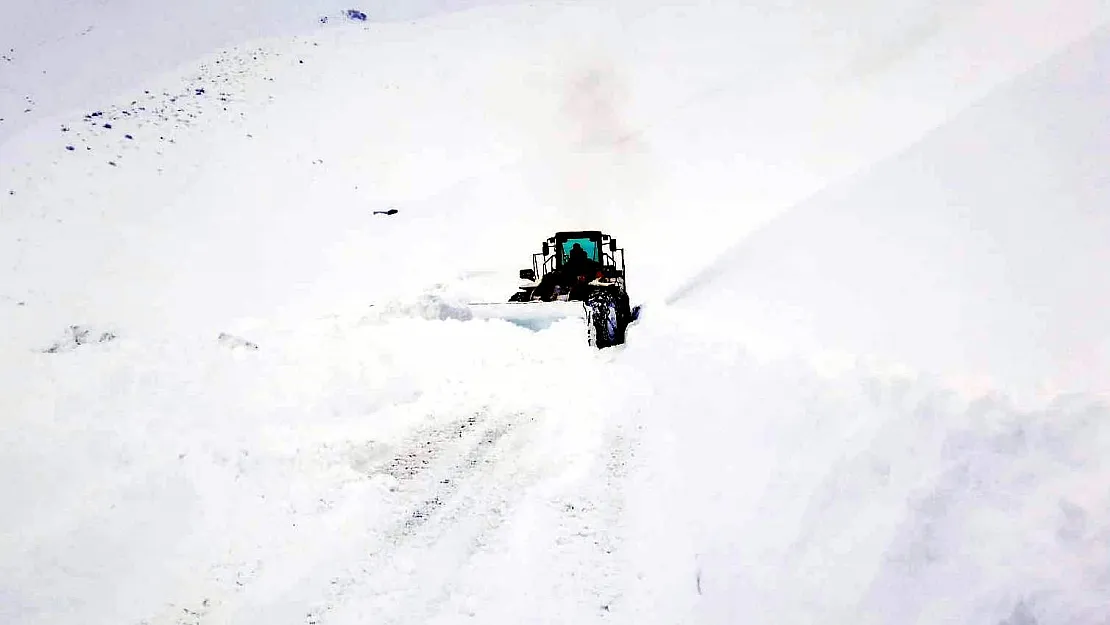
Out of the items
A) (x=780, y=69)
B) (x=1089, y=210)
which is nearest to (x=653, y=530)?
(x=1089, y=210)

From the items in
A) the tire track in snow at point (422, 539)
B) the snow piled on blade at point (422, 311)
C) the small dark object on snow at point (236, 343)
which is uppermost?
the snow piled on blade at point (422, 311)

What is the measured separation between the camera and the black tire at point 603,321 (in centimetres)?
959

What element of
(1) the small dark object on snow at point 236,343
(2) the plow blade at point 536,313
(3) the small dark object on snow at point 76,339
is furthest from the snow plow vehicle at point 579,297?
(3) the small dark object on snow at point 76,339

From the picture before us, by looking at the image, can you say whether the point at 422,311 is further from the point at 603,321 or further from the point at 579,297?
the point at 603,321

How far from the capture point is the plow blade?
1014 cm

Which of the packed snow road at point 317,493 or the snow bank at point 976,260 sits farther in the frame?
the snow bank at point 976,260

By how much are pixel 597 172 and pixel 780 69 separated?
32.8ft

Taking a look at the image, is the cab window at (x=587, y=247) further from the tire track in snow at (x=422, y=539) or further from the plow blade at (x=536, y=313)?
the tire track in snow at (x=422, y=539)

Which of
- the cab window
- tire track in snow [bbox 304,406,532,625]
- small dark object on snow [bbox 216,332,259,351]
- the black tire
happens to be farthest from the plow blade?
tire track in snow [bbox 304,406,532,625]

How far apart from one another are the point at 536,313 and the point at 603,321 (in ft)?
3.85

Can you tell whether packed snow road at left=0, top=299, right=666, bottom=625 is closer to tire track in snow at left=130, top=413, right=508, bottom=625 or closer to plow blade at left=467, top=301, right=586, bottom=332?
tire track in snow at left=130, top=413, right=508, bottom=625

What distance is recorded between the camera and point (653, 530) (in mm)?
4004

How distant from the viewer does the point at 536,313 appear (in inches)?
404

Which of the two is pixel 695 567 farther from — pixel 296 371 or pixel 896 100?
pixel 896 100
